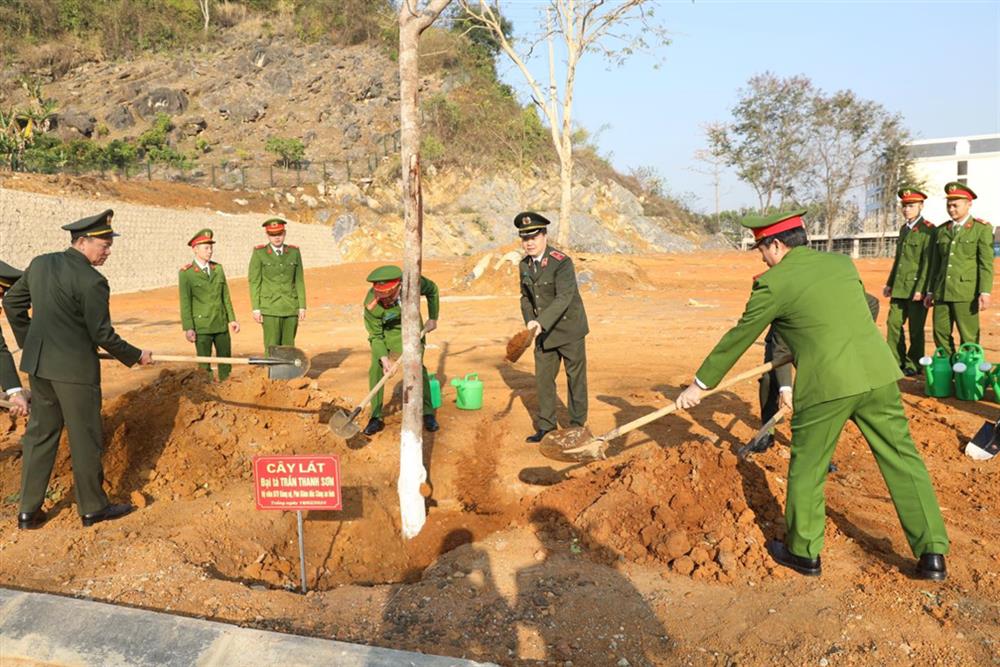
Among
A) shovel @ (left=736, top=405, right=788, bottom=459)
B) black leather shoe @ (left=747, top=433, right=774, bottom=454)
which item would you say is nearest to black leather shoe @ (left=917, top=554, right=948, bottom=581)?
shovel @ (left=736, top=405, right=788, bottom=459)

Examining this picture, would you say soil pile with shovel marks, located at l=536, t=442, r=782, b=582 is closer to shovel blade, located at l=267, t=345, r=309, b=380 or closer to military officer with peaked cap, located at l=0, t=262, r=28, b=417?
shovel blade, located at l=267, t=345, r=309, b=380

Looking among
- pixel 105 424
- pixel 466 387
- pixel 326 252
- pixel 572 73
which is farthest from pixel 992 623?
pixel 326 252

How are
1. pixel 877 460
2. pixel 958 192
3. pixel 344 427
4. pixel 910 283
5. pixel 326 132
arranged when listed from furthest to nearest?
1. pixel 326 132
2. pixel 910 283
3. pixel 958 192
4. pixel 344 427
5. pixel 877 460

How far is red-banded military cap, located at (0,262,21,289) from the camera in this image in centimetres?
474

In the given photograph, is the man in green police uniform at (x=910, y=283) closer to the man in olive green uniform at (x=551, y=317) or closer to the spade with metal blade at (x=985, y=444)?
the spade with metal blade at (x=985, y=444)

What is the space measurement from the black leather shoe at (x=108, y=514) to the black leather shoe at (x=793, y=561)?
4.02m

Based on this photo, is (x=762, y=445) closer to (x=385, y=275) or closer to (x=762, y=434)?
(x=762, y=434)

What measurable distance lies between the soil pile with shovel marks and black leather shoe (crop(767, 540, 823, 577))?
0.05 m

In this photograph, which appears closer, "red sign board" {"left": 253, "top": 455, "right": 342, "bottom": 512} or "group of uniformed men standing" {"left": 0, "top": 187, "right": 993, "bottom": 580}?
"group of uniformed men standing" {"left": 0, "top": 187, "right": 993, "bottom": 580}

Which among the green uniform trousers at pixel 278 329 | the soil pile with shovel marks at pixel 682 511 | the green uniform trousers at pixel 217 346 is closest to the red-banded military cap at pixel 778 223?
the soil pile with shovel marks at pixel 682 511

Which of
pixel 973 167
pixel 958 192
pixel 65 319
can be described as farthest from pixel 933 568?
pixel 973 167

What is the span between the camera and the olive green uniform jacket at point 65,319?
422 cm

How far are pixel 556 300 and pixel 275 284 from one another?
3.32m

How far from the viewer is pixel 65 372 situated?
4223 millimetres
